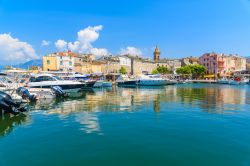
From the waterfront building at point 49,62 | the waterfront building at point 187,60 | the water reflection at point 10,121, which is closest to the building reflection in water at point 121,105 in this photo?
the water reflection at point 10,121

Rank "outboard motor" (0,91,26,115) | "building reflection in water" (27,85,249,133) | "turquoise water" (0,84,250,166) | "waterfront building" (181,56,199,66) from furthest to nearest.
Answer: "waterfront building" (181,56,199,66) → "building reflection in water" (27,85,249,133) → "outboard motor" (0,91,26,115) → "turquoise water" (0,84,250,166)

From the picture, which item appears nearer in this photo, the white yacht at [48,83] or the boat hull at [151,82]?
the white yacht at [48,83]

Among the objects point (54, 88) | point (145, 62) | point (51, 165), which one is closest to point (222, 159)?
point (51, 165)

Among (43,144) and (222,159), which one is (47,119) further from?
(222,159)

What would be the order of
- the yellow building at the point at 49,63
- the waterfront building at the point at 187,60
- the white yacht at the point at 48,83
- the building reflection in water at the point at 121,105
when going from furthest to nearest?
the waterfront building at the point at 187,60
the yellow building at the point at 49,63
the white yacht at the point at 48,83
the building reflection in water at the point at 121,105

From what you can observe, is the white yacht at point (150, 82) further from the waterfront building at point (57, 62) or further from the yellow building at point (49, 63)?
the yellow building at point (49, 63)

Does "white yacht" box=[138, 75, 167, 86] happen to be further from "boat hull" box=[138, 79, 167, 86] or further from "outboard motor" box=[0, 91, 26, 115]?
"outboard motor" box=[0, 91, 26, 115]

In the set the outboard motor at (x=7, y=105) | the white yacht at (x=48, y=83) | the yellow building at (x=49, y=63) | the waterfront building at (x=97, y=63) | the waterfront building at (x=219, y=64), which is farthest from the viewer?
the waterfront building at (x=219, y=64)

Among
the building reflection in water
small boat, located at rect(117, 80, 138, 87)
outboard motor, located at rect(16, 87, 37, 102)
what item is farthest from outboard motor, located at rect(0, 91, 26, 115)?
small boat, located at rect(117, 80, 138, 87)

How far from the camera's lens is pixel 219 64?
135 meters

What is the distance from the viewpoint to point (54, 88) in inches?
1388

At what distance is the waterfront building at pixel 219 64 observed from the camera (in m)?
135

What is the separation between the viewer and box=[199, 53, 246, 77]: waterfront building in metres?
135

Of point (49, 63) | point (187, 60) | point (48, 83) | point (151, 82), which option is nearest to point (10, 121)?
point (48, 83)
